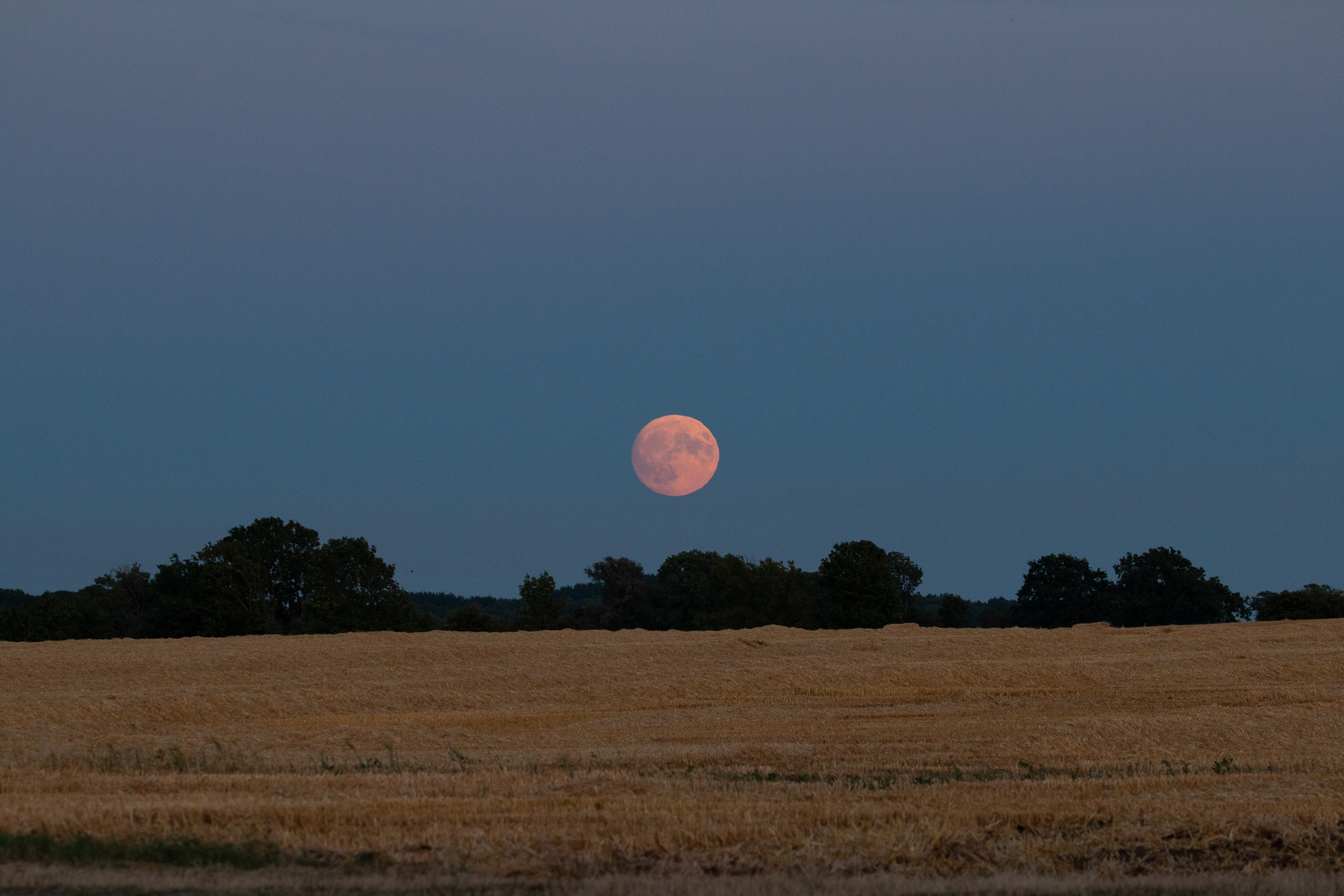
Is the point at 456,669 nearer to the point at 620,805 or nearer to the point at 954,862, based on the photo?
the point at 620,805

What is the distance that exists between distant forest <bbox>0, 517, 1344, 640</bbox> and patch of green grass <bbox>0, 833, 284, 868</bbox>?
Answer: 66.5 metres

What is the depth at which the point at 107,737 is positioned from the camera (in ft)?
71.7

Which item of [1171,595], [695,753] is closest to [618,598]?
[1171,595]

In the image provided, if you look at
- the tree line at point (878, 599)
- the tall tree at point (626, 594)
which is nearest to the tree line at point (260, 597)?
the tree line at point (878, 599)

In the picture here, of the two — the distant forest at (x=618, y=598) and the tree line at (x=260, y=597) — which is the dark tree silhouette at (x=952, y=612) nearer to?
the distant forest at (x=618, y=598)

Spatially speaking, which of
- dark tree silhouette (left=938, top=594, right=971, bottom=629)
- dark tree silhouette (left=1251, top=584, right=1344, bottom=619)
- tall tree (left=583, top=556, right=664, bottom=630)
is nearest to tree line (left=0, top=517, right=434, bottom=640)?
tall tree (left=583, top=556, right=664, bottom=630)

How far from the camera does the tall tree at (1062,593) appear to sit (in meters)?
93.4

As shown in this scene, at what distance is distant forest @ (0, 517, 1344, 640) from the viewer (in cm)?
7625

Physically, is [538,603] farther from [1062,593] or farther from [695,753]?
[695,753]

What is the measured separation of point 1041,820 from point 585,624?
93060mm

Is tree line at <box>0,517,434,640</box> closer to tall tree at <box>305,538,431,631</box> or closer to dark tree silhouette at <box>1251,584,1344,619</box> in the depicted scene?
tall tree at <box>305,538,431,631</box>

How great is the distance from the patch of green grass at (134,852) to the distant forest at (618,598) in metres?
66.5

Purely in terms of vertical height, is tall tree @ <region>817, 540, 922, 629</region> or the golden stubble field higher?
tall tree @ <region>817, 540, 922, 629</region>

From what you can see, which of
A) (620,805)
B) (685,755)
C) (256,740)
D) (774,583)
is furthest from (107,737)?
(774,583)
